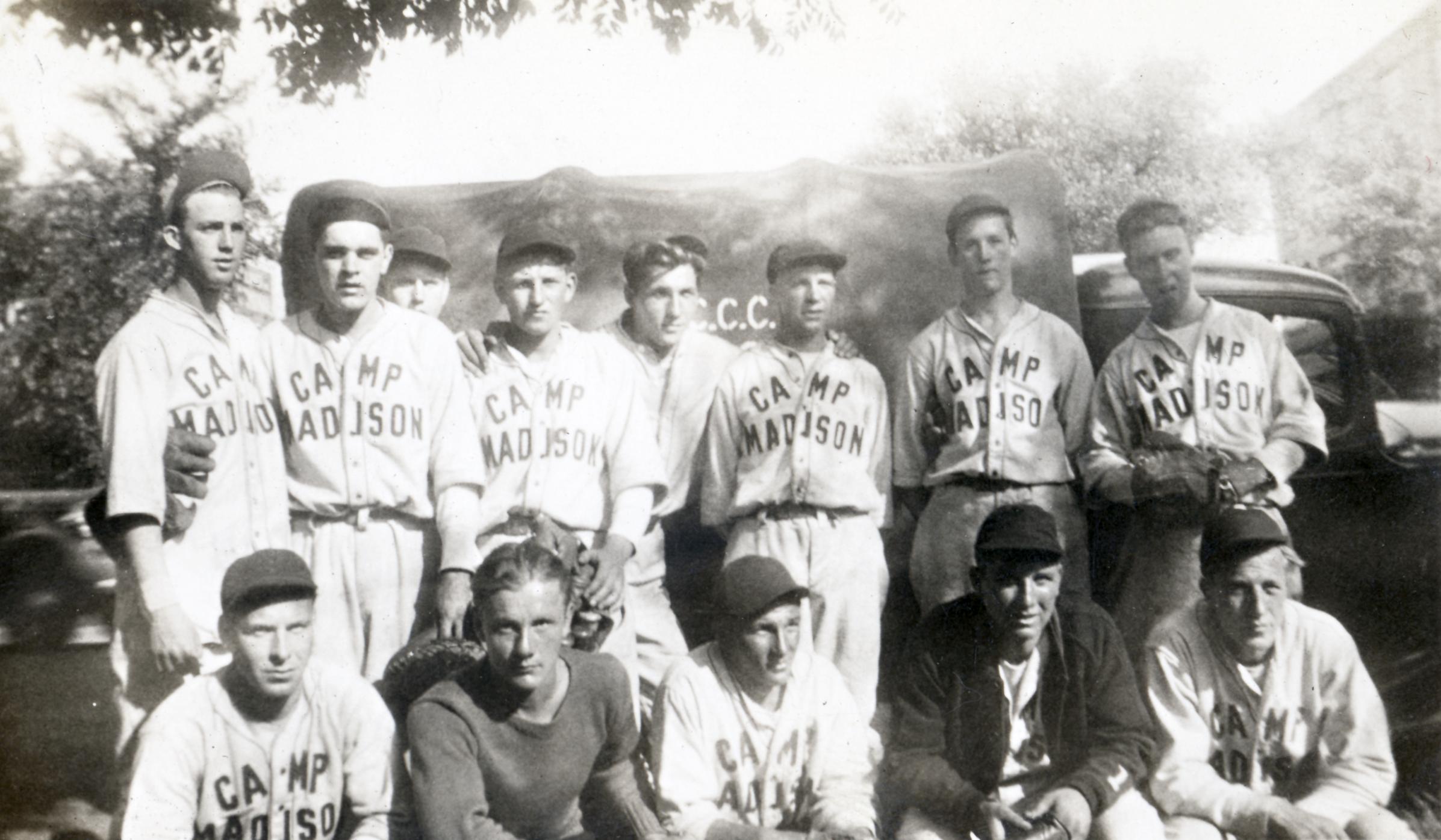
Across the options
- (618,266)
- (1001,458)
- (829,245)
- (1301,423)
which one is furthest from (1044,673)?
(618,266)

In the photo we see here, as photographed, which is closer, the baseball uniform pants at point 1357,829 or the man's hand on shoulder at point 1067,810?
the man's hand on shoulder at point 1067,810

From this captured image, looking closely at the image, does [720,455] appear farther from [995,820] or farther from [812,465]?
[995,820]

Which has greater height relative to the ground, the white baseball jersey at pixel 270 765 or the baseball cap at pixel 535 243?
the baseball cap at pixel 535 243

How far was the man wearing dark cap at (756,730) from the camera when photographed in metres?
3.18

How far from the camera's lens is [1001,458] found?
3.97m

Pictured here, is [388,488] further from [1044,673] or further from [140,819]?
[1044,673]

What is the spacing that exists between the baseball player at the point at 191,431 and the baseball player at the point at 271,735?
31 centimetres

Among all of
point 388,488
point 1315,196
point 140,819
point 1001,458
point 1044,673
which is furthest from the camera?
point 1315,196

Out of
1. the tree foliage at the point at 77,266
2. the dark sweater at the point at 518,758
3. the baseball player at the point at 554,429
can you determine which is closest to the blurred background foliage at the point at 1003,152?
the tree foliage at the point at 77,266

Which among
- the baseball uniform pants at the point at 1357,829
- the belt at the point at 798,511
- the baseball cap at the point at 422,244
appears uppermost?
the baseball cap at the point at 422,244

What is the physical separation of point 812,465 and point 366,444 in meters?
1.46

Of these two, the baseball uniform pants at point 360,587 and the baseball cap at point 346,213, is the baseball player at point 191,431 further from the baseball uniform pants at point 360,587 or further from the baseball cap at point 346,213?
the baseball cap at point 346,213

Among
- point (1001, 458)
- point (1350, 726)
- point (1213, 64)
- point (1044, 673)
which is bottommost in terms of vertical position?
point (1350, 726)

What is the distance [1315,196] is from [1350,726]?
2.51 meters
